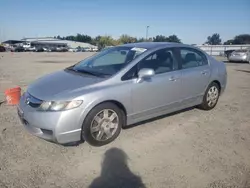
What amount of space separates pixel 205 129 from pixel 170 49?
168 cm

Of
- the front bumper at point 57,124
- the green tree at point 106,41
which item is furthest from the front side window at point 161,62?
the green tree at point 106,41

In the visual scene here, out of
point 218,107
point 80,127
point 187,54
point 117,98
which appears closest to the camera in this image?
point 80,127

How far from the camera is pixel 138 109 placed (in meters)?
4.33

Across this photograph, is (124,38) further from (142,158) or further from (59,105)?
(142,158)

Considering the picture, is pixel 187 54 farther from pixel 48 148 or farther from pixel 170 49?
pixel 48 148

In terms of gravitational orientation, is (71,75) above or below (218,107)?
above

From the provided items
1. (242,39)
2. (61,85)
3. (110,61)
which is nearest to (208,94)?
(110,61)

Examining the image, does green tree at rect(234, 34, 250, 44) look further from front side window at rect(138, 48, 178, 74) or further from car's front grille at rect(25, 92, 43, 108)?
car's front grille at rect(25, 92, 43, 108)

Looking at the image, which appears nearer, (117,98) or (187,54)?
(117,98)

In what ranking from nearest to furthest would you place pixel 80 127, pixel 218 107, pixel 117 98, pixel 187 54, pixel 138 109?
pixel 80 127, pixel 117 98, pixel 138 109, pixel 187 54, pixel 218 107

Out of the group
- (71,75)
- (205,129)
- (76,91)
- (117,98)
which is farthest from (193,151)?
(71,75)

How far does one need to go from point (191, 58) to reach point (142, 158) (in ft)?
8.96

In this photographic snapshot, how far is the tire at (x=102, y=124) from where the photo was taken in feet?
12.3

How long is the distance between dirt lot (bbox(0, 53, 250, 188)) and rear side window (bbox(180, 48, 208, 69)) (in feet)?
3.95
